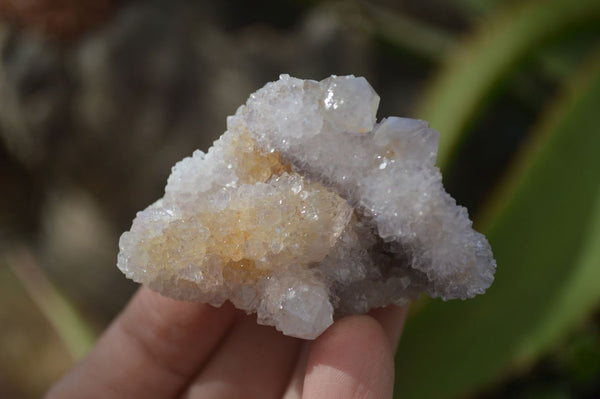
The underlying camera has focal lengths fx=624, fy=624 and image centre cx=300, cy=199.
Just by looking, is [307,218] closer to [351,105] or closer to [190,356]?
[351,105]

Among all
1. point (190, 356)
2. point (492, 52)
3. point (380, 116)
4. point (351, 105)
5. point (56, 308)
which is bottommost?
point (56, 308)

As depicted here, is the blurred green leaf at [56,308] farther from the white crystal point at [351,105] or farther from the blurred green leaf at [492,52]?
the white crystal point at [351,105]

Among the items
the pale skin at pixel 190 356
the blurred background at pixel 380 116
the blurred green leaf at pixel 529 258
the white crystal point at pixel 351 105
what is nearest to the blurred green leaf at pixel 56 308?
the blurred background at pixel 380 116

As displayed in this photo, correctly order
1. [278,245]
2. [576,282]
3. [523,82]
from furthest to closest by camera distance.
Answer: [523,82], [576,282], [278,245]

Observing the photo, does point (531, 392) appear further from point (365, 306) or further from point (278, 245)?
point (278, 245)

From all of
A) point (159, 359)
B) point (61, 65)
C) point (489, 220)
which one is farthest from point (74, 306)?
point (489, 220)

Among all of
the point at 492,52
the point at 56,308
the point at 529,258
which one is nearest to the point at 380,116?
the point at 492,52

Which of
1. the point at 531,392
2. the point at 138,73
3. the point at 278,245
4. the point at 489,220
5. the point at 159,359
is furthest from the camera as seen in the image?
the point at 138,73

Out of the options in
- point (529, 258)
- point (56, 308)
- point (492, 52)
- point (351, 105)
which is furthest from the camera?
point (56, 308)
